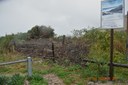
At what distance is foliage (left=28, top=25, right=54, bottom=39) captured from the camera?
77.9 feet

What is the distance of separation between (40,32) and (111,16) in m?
15.1

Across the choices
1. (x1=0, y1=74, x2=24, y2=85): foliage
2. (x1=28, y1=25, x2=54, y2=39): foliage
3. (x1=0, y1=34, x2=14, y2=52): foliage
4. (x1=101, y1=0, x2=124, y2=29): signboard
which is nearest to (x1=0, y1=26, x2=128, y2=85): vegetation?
(x1=0, y1=74, x2=24, y2=85): foliage

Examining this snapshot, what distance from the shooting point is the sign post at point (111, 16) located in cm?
909

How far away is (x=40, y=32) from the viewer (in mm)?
24109

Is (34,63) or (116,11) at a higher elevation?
(116,11)

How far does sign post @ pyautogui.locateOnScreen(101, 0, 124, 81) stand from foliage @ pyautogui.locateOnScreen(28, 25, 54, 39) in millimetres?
14264

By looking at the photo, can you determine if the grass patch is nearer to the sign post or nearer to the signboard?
the sign post

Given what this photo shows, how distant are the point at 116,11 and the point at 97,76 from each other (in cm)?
198

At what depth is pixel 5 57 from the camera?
14.5 metres

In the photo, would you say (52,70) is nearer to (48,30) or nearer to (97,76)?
(97,76)

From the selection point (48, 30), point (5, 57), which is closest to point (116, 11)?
point (5, 57)

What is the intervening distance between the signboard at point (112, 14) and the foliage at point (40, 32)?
1425 centimetres

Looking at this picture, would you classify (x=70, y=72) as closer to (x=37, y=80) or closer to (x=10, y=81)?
(x=37, y=80)

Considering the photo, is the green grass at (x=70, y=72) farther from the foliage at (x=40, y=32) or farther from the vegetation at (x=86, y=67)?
the foliage at (x=40, y=32)
